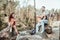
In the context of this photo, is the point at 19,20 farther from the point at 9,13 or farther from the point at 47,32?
the point at 47,32

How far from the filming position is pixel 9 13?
2.36 metres

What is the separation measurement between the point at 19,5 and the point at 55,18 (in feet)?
1.90

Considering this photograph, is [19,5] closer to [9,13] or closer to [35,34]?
[9,13]

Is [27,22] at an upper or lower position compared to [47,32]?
upper

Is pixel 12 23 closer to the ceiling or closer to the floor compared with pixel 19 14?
closer to the floor

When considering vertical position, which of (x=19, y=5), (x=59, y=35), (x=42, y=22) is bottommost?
(x=59, y=35)

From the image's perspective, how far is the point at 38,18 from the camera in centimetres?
248

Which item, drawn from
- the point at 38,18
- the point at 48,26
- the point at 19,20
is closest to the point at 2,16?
the point at 19,20

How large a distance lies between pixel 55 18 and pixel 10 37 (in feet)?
2.41

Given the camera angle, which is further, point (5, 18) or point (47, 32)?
point (47, 32)

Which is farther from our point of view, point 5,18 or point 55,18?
point 55,18

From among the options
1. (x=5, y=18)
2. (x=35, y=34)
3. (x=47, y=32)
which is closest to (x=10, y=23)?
(x=5, y=18)

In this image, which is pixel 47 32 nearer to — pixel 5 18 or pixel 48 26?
pixel 48 26

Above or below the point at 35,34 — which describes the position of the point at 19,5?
above
